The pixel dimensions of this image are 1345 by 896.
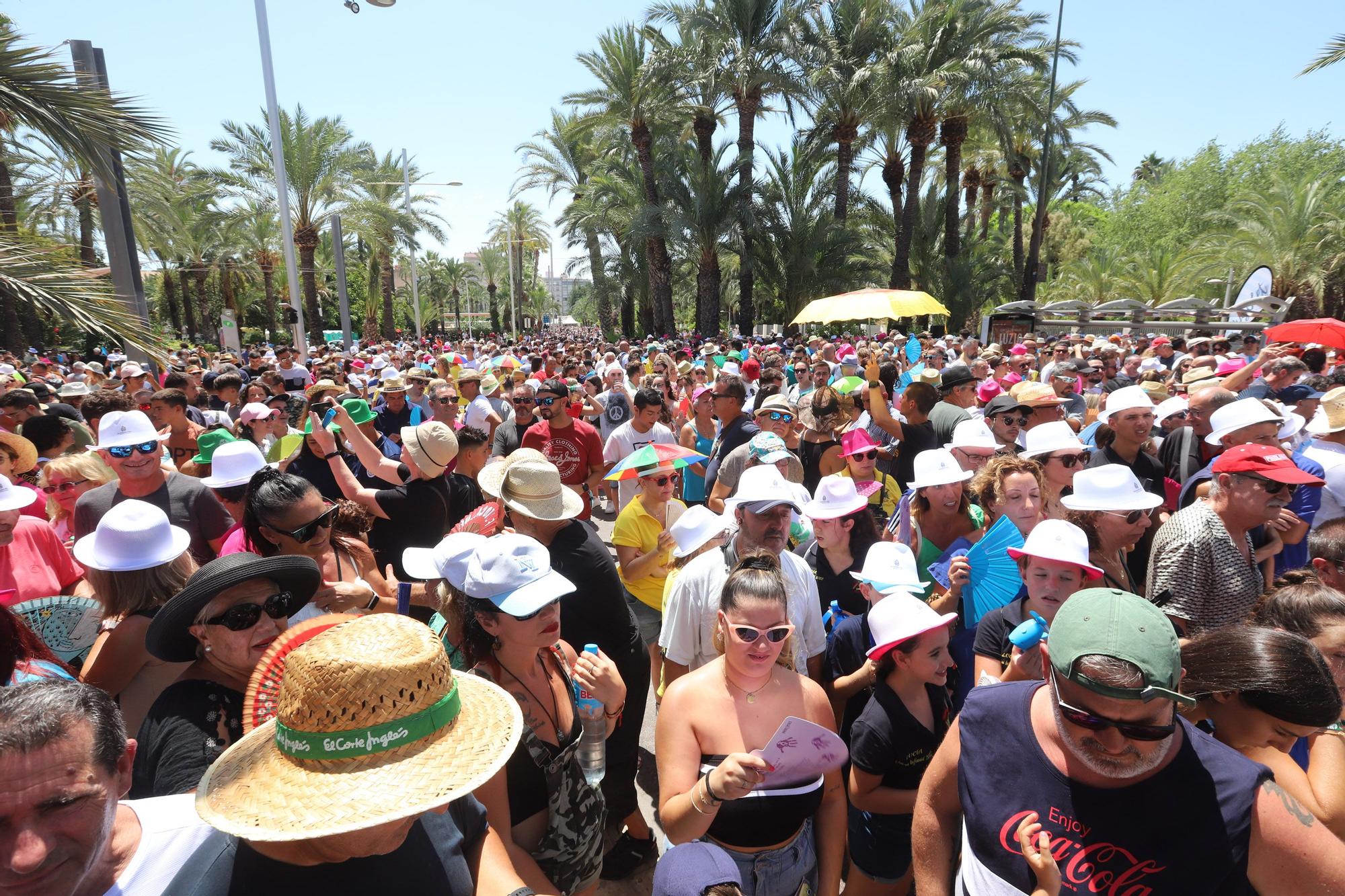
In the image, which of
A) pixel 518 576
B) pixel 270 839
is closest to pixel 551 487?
pixel 518 576

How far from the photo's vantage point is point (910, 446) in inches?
228

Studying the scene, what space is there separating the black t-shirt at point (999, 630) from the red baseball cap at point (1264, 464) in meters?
1.43

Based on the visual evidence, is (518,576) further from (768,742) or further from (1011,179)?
(1011,179)

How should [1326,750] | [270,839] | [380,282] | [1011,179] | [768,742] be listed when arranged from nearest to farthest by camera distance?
[270,839] → [1326,750] → [768,742] → [1011,179] → [380,282]

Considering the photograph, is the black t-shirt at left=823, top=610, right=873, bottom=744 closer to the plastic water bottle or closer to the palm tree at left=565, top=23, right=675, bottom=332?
the plastic water bottle

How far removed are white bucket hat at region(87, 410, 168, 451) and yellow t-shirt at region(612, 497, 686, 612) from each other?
271 centimetres

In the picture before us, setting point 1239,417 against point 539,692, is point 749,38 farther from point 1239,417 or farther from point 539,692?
point 539,692

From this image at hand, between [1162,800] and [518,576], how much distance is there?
180 cm

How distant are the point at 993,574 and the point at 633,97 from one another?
2453 cm

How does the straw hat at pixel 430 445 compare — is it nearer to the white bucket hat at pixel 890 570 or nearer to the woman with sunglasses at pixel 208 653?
the woman with sunglasses at pixel 208 653

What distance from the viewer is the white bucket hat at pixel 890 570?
115 inches

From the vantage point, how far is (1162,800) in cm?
162

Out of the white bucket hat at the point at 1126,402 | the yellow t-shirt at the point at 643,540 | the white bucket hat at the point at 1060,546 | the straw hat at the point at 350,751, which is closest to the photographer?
the straw hat at the point at 350,751

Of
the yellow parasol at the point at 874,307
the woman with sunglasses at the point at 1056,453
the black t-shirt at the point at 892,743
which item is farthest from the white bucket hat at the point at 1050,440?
the yellow parasol at the point at 874,307
